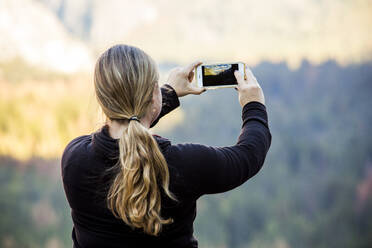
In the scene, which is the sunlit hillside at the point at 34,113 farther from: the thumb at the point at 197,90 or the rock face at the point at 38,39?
the thumb at the point at 197,90

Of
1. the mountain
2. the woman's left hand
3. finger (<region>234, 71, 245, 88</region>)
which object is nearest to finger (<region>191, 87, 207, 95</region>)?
the woman's left hand

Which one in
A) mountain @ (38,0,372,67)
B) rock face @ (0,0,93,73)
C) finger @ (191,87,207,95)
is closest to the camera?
finger @ (191,87,207,95)

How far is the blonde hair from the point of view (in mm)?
648

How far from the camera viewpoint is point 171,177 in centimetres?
65

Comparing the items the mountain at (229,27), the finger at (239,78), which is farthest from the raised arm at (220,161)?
the mountain at (229,27)

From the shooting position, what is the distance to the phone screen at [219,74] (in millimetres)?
879

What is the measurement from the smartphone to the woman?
0.62 ft

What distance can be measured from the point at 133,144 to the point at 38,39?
2486 millimetres

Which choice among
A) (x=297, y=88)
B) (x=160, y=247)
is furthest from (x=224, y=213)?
(x=160, y=247)

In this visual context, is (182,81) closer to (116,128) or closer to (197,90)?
(197,90)

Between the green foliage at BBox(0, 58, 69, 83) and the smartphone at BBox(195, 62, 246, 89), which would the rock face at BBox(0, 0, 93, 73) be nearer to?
the green foliage at BBox(0, 58, 69, 83)

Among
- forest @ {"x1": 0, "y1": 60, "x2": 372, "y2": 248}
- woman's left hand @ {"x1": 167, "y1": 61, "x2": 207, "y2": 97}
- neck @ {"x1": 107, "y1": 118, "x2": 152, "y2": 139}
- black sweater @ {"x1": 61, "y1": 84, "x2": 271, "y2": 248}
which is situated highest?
woman's left hand @ {"x1": 167, "y1": 61, "x2": 207, "y2": 97}

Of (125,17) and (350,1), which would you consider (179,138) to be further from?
(350,1)

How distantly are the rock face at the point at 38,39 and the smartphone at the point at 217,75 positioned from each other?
2.21m
